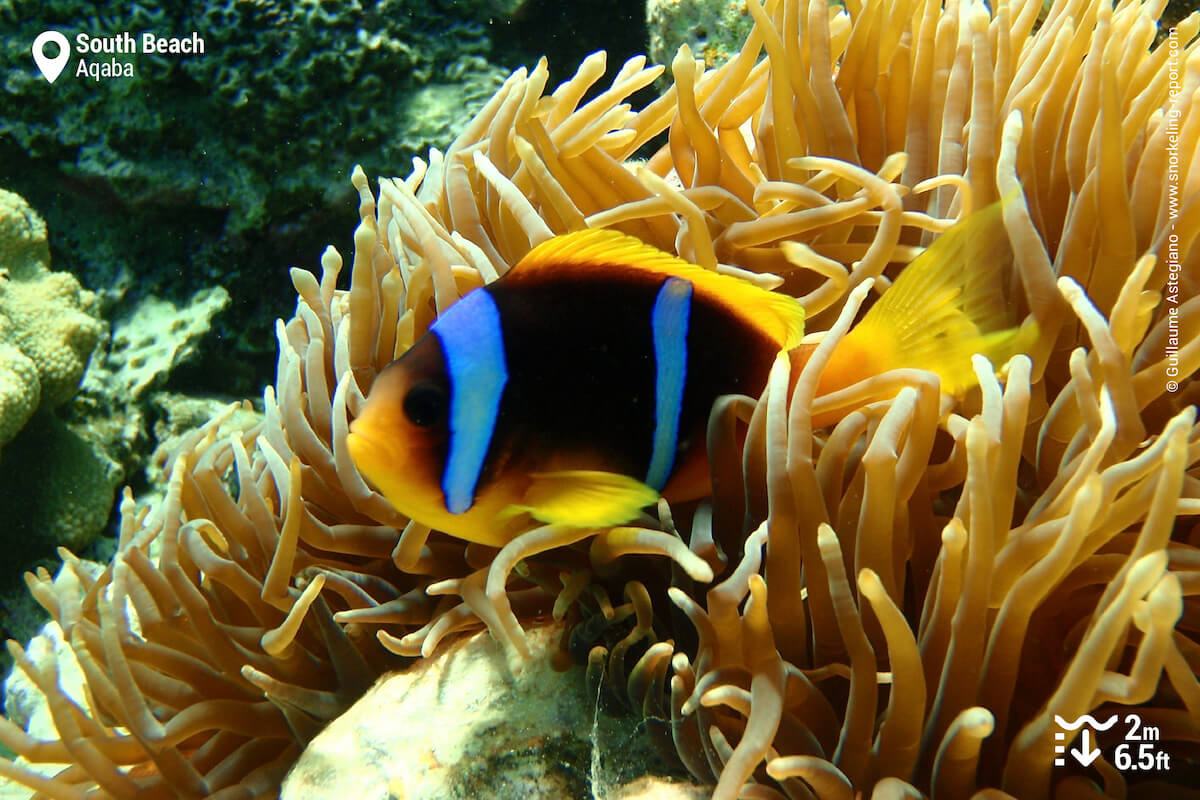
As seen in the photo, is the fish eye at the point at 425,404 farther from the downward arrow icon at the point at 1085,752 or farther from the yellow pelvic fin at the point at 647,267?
the downward arrow icon at the point at 1085,752

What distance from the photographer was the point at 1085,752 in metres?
0.85

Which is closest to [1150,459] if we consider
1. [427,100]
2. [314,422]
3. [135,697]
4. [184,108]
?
[314,422]

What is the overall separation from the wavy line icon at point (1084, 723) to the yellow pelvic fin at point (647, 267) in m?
0.50

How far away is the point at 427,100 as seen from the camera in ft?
10.8

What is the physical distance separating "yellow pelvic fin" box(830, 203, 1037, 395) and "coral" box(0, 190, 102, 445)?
2707mm

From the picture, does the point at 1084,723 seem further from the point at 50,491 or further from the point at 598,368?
the point at 50,491

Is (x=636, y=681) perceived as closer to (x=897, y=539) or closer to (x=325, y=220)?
(x=897, y=539)

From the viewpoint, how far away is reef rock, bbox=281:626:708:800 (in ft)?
3.51

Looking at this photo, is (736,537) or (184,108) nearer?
(736,537)

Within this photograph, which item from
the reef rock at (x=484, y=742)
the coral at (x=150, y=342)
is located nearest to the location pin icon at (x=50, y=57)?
the coral at (x=150, y=342)

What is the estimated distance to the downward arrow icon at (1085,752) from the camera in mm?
853

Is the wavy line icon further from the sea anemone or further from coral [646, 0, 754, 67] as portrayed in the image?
coral [646, 0, 754, 67]

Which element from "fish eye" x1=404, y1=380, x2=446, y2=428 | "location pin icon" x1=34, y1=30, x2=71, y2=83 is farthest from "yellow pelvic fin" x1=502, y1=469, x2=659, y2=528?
"location pin icon" x1=34, y1=30, x2=71, y2=83

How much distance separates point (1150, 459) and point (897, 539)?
0.89ft
